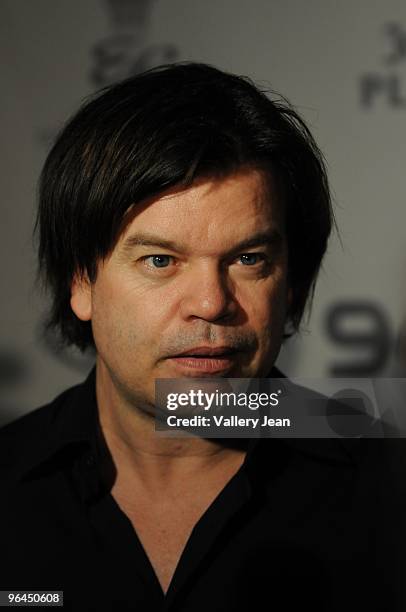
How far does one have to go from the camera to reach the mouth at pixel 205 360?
79 centimetres

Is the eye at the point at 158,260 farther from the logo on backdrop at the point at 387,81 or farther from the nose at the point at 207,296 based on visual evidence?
the logo on backdrop at the point at 387,81

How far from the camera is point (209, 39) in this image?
49.3 inches

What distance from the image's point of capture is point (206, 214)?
2.58ft

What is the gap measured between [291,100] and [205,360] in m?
0.60

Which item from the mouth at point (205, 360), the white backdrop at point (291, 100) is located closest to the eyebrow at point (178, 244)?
the mouth at point (205, 360)

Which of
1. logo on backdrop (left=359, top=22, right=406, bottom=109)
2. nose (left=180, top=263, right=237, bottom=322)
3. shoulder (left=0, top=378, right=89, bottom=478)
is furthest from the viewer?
logo on backdrop (left=359, top=22, right=406, bottom=109)

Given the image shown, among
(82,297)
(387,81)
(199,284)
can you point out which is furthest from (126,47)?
(199,284)

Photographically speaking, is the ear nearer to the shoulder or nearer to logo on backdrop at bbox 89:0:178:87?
the shoulder

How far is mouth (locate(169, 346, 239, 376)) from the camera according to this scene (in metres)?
0.79

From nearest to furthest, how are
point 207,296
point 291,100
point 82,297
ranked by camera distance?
point 207,296
point 82,297
point 291,100

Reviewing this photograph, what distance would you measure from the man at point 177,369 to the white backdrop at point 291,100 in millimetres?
315

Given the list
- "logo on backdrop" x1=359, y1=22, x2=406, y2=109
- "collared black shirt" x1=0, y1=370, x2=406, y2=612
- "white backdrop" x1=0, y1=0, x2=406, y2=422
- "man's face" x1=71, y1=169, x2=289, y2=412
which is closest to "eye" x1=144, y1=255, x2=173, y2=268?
"man's face" x1=71, y1=169, x2=289, y2=412

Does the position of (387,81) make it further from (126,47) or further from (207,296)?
(207,296)

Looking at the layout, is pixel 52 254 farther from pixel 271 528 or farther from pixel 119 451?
pixel 271 528
